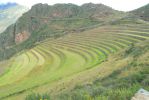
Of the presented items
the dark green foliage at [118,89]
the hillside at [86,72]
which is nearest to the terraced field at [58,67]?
the hillside at [86,72]

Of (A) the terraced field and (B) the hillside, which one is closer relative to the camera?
(B) the hillside

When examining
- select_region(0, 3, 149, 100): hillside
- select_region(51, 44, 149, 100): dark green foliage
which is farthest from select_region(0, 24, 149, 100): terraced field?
select_region(51, 44, 149, 100): dark green foliage

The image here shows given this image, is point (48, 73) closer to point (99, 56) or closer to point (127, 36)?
point (99, 56)

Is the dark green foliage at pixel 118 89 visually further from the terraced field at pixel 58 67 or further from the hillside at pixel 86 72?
the terraced field at pixel 58 67

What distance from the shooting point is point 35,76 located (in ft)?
123

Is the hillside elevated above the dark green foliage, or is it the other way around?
the dark green foliage

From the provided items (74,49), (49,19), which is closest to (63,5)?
(49,19)

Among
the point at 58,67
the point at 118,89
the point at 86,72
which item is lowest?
the point at 58,67

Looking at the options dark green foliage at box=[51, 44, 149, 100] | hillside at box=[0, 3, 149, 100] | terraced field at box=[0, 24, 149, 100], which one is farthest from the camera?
terraced field at box=[0, 24, 149, 100]

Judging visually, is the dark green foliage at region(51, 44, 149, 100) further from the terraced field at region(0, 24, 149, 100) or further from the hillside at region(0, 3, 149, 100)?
the terraced field at region(0, 24, 149, 100)

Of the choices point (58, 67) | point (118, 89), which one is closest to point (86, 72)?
point (58, 67)

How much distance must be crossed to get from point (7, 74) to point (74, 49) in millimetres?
12586

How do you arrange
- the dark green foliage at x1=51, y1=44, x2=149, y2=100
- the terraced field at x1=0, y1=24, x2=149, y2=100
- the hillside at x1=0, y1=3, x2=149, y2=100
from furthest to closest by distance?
1. the terraced field at x1=0, y1=24, x2=149, y2=100
2. the hillside at x1=0, y1=3, x2=149, y2=100
3. the dark green foliage at x1=51, y1=44, x2=149, y2=100

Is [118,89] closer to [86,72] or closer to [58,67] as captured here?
[86,72]
